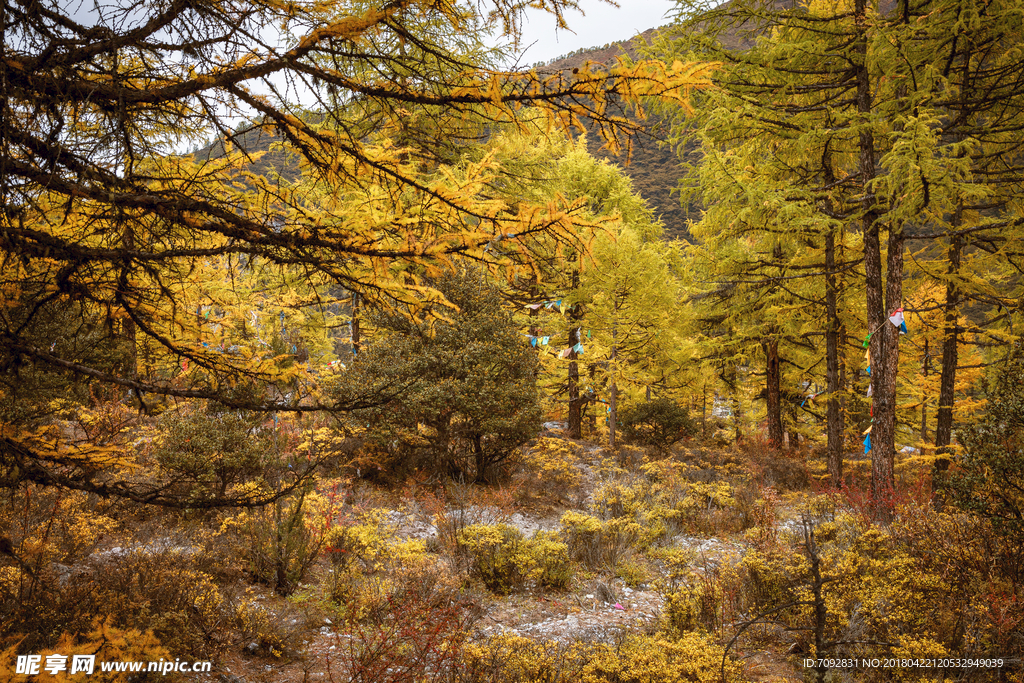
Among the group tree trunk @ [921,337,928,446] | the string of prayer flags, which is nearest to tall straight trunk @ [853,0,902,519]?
the string of prayer flags

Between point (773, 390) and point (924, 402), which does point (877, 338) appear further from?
point (924, 402)

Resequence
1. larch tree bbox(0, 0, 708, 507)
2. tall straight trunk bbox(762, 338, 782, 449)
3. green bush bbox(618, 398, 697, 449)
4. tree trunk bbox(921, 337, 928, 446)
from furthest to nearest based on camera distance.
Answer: green bush bbox(618, 398, 697, 449) < tall straight trunk bbox(762, 338, 782, 449) < tree trunk bbox(921, 337, 928, 446) < larch tree bbox(0, 0, 708, 507)

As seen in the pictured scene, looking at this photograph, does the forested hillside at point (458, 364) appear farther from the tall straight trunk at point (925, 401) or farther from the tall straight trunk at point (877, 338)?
the tall straight trunk at point (925, 401)

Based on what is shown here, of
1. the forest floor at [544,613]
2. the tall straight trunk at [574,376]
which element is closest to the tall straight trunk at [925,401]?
the forest floor at [544,613]

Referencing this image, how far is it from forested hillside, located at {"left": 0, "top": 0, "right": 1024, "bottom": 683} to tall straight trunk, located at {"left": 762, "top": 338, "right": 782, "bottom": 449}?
1413mm

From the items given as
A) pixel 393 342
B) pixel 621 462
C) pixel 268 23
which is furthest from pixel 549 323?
pixel 268 23

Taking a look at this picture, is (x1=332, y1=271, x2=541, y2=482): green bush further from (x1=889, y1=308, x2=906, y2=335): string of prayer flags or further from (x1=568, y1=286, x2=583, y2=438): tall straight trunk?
(x1=889, y1=308, x2=906, y2=335): string of prayer flags

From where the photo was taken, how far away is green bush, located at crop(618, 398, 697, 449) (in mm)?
13891

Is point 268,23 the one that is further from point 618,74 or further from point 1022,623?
point 1022,623

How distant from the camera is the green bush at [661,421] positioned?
1389cm

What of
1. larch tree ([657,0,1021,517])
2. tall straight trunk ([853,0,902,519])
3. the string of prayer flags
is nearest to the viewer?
larch tree ([657,0,1021,517])

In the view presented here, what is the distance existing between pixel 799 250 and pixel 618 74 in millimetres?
11260

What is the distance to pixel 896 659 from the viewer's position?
308cm

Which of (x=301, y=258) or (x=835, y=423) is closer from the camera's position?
(x=301, y=258)
